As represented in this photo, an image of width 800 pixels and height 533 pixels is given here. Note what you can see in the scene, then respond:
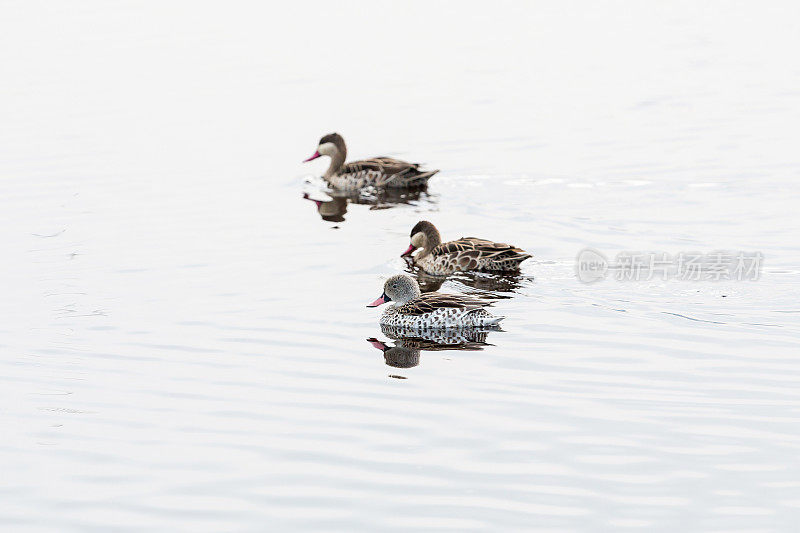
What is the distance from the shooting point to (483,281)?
14.6 meters

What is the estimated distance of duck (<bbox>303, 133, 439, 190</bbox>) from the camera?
1945 cm

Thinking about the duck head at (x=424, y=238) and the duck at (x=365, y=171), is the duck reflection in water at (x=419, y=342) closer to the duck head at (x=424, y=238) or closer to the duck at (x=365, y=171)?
the duck head at (x=424, y=238)

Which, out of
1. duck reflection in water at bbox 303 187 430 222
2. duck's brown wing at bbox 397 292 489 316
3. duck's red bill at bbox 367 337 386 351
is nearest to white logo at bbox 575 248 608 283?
duck's brown wing at bbox 397 292 489 316

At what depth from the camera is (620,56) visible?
93.4 ft

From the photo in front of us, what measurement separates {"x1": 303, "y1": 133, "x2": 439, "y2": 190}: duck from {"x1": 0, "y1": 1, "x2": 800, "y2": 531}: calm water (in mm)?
351

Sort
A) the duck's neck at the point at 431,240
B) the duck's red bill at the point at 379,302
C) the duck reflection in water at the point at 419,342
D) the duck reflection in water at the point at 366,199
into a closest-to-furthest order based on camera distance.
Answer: the duck reflection in water at the point at 419,342
the duck's red bill at the point at 379,302
the duck's neck at the point at 431,240
the duck reflection in water at the point at 366,199

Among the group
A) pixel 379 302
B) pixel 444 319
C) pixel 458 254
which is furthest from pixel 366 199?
pixel 444 319

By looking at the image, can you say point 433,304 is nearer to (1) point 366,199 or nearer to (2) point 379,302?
(2) point 379,302

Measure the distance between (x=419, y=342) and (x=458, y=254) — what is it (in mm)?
2709

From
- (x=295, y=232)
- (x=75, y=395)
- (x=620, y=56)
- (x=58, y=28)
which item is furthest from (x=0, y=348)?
(x=58, y=28)

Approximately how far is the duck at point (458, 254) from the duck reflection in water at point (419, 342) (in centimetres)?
218

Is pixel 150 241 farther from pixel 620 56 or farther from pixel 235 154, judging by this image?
pixel 620 56

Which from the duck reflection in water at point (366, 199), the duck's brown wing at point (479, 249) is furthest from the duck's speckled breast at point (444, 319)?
the duck reflection in water at point (366, 199)

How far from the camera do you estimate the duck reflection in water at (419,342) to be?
1180 cm
